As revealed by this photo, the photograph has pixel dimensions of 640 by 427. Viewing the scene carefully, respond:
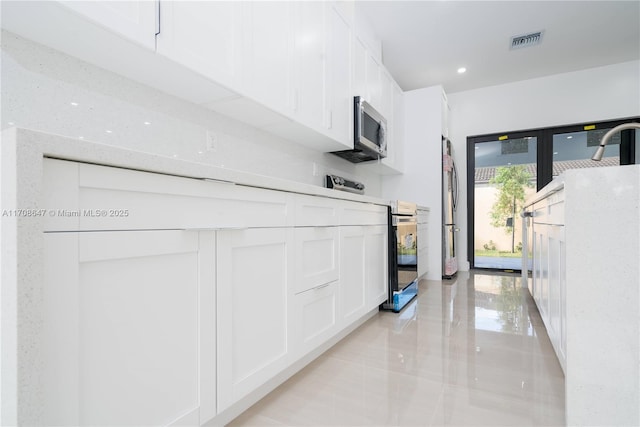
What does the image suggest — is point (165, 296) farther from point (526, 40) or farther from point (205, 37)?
point (526, 40)

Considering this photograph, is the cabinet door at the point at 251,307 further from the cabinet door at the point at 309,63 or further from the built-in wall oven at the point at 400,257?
the built-in wall oven at the point at 400,257

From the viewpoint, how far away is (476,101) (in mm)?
4910

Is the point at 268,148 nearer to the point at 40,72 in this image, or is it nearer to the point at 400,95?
the point at 40,72

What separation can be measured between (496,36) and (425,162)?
156 cm

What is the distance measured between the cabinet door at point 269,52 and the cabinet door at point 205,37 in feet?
0.26

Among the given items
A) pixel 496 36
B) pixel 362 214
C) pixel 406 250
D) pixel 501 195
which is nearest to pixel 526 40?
pixel 496 36

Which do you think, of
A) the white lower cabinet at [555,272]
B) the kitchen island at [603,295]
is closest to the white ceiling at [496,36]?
the white lower cabinet at [555,272]

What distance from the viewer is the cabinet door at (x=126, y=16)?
1.00 m

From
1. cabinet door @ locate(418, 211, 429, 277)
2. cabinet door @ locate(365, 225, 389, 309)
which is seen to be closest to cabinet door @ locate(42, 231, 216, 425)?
cabinet door @ locate(365, 225, 389, 309)

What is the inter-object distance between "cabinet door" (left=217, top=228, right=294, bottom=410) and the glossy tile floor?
20 cm

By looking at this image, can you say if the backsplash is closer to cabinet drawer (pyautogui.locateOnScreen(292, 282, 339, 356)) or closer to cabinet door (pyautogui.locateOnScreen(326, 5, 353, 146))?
cabinet door (pyautogui.locateOnScreen(326, 5, 353, 146))

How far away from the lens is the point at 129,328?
31.5 inches

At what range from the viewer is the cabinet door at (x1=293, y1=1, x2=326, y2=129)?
6.61 ft

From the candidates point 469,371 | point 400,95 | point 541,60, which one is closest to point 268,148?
point 469,371
